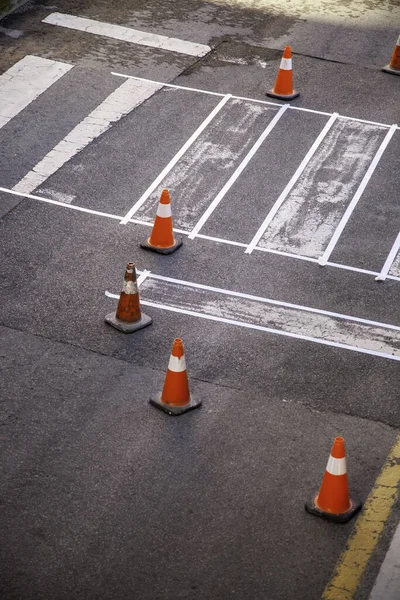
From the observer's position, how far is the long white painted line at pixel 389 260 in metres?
11.5

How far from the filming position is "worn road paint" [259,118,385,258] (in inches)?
478

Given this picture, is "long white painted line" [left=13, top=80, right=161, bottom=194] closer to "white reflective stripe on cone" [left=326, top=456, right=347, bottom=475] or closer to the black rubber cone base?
the black rubber cone base

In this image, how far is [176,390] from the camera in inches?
363

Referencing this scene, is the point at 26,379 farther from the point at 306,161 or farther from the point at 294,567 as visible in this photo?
the point at 306,161

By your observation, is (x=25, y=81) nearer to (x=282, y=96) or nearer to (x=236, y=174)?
(x=282, y=96)

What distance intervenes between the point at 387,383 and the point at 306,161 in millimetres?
4891

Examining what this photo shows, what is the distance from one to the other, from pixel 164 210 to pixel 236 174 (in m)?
2.22

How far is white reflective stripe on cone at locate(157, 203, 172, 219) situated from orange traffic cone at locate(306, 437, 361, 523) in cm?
433

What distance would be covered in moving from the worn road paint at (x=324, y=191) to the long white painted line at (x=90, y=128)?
2.87 metres

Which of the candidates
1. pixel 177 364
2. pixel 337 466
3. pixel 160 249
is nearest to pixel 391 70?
pixel 160 249

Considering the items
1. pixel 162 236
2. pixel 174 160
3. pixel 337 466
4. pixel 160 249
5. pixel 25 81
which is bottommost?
pixel 25 81

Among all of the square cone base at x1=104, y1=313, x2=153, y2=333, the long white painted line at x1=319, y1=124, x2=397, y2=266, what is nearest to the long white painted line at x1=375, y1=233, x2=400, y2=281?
the long white painted line at x1=319, y1=124, x2=397, y2=266

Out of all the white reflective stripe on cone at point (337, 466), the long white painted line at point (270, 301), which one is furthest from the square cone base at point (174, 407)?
the long white painted line at point (270, 301)

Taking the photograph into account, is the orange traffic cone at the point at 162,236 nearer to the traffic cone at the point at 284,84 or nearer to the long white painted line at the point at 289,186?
the long white painted line at the point at 289,186
